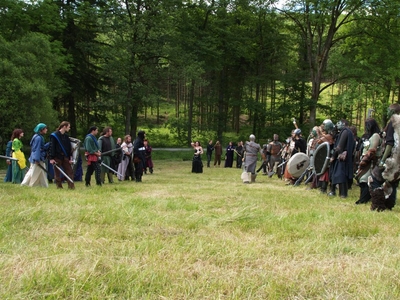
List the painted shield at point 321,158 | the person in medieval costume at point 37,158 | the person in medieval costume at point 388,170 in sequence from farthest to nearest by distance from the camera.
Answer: the person in medieval costume at point 37,158
the painted shield at point 321,158
the person in medieval costume at point 388,170

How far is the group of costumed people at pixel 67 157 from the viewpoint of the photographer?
29.2ft

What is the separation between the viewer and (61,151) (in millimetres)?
8875

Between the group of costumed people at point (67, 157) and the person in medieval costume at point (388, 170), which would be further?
the group of costumed people at point (67, 157)

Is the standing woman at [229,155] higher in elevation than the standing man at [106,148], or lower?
lower

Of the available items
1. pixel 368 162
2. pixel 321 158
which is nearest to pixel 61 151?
pixel 321 158

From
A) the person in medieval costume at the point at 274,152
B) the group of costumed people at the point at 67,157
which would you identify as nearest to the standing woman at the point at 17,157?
the group of costumed people at the point at 67,157

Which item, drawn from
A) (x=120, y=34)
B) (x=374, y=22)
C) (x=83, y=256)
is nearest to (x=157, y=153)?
(x=120, y=34)

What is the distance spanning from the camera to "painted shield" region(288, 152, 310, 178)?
11516 mm

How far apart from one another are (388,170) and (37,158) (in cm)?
781

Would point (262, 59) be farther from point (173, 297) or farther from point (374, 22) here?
point (173, 297)

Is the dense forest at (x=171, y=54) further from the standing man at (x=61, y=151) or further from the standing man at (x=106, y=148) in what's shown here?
the standing man at (x=61, y=151)

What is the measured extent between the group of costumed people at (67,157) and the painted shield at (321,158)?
5770mm

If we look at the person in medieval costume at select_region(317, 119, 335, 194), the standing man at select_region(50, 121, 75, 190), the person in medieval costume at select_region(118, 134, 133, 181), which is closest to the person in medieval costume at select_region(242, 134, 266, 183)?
the person in medieval costume at select_region(317, 119, 335, 194)

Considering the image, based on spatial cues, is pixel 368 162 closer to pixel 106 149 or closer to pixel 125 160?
pixel 106 149
